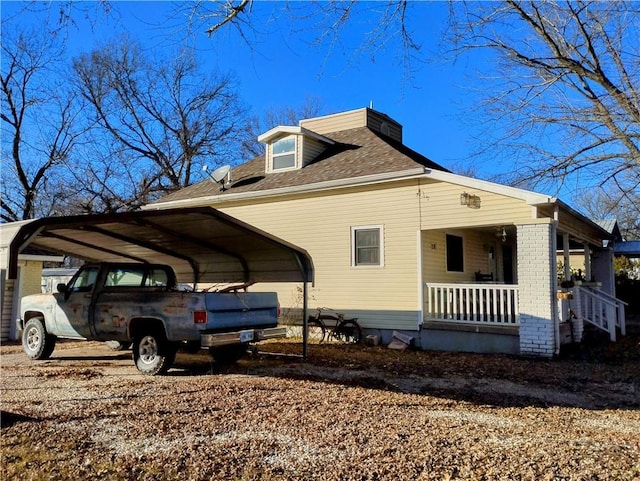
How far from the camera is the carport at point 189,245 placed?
8.54 meters

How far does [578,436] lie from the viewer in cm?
499

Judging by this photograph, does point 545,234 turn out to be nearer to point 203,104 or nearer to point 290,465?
point 290,465

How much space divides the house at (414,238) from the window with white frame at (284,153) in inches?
1.2

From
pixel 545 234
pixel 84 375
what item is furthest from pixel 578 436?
pixel 84 375

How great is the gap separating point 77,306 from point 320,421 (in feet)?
18.1

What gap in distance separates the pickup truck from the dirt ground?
50cm

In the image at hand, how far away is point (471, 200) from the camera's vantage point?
11.2 m

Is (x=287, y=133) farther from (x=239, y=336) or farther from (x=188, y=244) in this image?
(x=239, y=336)

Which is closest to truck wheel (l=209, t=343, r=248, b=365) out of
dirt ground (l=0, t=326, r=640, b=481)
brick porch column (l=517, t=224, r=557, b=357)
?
dirt ground (l=0, t=326, r=640, b=481)

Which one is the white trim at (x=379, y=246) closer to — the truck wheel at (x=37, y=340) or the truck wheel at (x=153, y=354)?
the truck wheel at (x=153, y=354)

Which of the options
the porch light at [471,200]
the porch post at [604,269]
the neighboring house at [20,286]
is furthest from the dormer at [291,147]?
the porch post at [604,269]

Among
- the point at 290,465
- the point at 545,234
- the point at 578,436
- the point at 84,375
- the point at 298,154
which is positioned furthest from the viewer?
the point at 298,154

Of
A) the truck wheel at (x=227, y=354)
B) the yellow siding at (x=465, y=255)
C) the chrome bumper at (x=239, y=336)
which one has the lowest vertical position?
the truck wheel at (x=227, y=354)

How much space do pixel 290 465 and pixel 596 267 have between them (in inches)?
685
